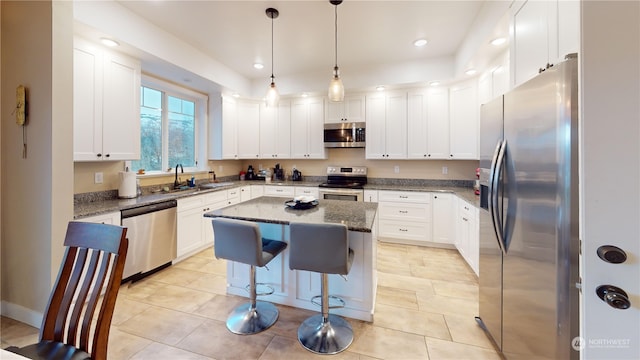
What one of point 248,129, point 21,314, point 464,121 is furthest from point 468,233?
point 21,314

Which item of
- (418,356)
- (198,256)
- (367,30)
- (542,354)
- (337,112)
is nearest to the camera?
(542,354)

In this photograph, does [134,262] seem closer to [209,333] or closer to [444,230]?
[209,333]

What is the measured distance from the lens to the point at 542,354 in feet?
4.05

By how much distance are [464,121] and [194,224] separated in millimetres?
4162

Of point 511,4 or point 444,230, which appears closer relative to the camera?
point 511,4

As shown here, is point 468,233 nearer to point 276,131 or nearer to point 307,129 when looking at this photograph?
point 307,129

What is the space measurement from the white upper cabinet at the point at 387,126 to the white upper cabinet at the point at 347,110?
121 millimetres

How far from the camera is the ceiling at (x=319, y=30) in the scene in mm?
2471

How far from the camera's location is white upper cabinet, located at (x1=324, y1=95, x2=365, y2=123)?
4324mm

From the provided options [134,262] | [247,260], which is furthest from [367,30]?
[134,262]

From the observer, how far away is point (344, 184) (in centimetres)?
437

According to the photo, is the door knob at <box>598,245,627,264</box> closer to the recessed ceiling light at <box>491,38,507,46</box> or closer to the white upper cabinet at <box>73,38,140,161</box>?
the recessed ceiling light at <box>491,38,507,46</box>

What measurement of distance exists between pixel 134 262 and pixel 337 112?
3.57 m

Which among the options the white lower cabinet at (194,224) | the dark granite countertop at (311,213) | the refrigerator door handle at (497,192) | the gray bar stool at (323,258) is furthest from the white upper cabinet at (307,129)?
the refrigerator door handle at (497,192)
